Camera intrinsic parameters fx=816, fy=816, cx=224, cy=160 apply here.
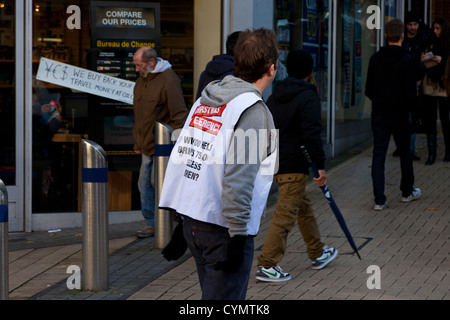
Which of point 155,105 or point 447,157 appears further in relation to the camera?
point 447,157

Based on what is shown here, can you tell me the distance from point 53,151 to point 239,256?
5493 millimetres

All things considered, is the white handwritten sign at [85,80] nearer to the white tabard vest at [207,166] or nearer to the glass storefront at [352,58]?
the glass storefront at [352,58]

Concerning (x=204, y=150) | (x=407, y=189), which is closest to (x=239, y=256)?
(x=204, y=150)

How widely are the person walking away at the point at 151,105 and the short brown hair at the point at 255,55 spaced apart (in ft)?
12.9

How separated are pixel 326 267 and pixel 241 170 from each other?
332 centimetres

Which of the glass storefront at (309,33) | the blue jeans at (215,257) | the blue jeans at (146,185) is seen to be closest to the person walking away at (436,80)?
the glass storefront at (309,33)

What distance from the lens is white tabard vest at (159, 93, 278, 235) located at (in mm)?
3723

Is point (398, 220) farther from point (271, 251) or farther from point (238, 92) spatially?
point (238, 92)

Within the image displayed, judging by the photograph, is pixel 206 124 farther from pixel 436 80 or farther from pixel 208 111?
pixel 436 80

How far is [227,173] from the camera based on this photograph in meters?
3.66

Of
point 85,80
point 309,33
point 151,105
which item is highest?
point 309,33

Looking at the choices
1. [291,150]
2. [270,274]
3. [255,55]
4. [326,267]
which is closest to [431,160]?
[326,267]

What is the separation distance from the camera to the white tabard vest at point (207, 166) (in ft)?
12.2
